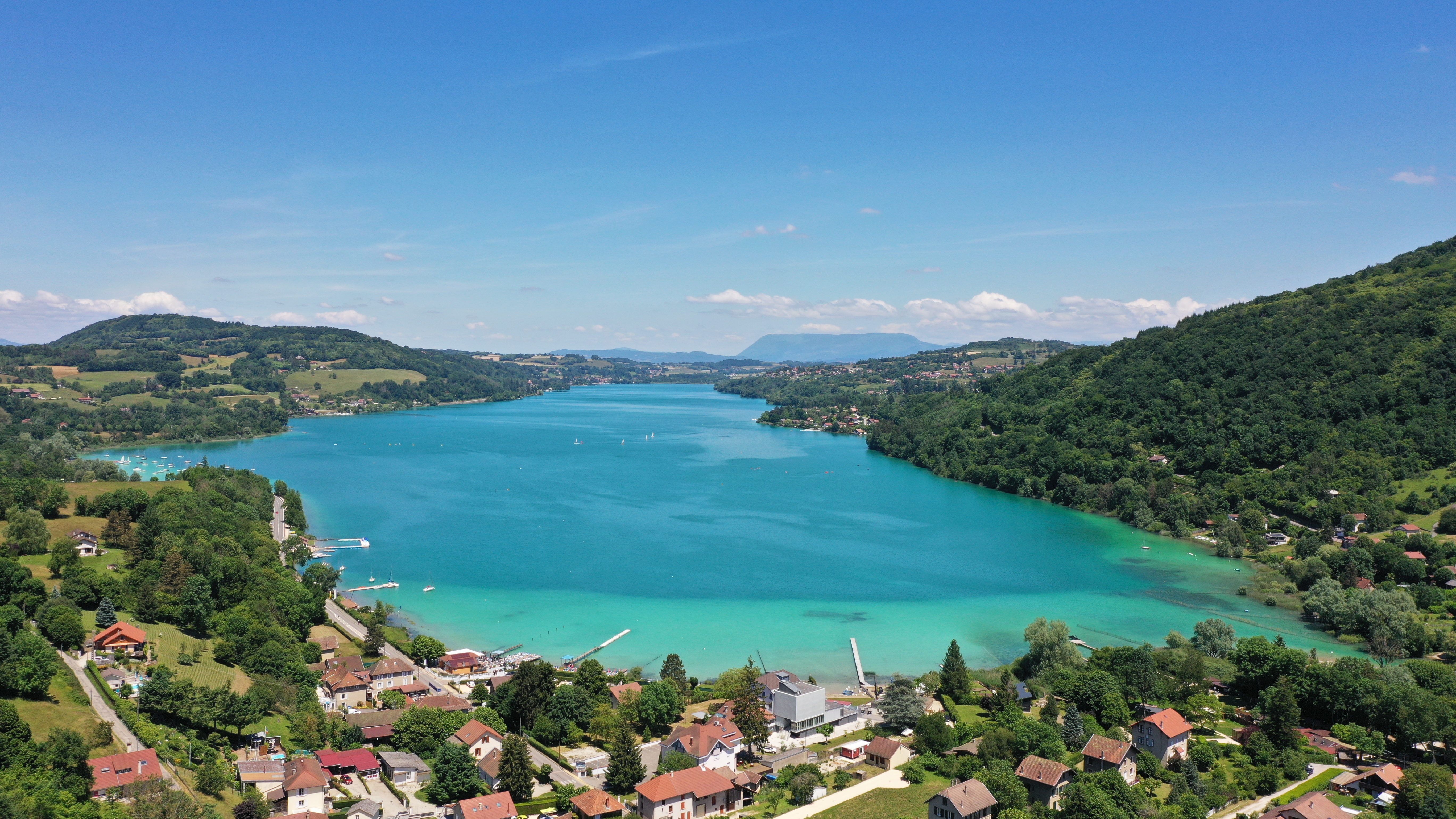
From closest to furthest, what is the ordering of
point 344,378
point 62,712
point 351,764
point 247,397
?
point 62,712
point 351,764
point 247,397
point 344,378

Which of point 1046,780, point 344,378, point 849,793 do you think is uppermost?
point 344,378

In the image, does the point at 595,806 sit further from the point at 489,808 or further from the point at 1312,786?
the point at 1312,786

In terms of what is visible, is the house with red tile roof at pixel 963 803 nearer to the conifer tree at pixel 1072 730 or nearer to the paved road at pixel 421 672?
the conifer tree at pixel 1072 730

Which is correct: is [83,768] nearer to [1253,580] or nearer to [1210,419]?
[1253,580]

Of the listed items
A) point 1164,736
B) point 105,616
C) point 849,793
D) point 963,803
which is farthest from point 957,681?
point 105,616

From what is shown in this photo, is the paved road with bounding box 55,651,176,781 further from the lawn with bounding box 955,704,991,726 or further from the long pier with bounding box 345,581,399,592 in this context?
the lawn with bounding box 955,704,991,726

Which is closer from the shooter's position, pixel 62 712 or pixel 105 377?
pixel 62 712

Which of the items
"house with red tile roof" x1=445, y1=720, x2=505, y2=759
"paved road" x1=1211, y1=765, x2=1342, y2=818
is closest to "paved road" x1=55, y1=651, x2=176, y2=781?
"house with red tile roof" x1=445, y1=720, x2=505, y2=759
